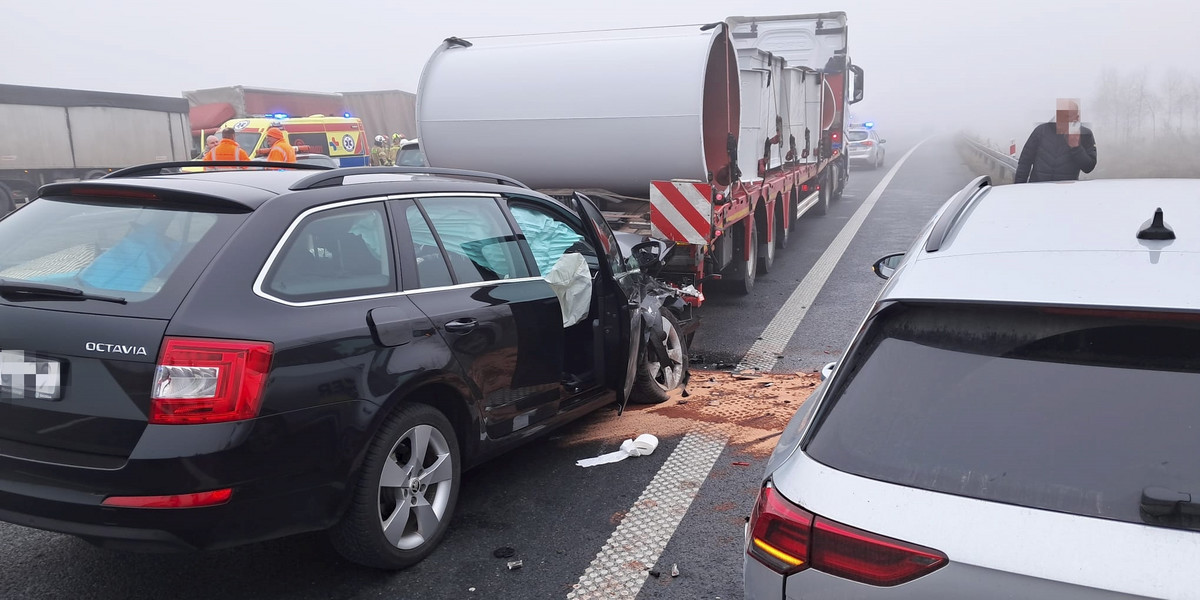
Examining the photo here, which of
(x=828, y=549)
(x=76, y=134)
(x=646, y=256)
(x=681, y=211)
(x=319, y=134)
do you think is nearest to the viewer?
(x=828, y=549)

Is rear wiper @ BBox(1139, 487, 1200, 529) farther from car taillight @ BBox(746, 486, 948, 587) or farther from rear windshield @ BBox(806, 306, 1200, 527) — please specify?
car taillight @ BBox(746, 486, 948, 587)

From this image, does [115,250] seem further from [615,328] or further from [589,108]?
[589,108]

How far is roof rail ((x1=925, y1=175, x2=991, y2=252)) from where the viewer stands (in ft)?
8.36

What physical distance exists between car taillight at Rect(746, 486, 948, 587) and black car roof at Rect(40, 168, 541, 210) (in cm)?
221

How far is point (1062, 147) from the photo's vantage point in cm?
881

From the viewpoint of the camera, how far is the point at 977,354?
2.03 meters

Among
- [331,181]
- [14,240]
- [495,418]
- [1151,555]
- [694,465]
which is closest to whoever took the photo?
[1151,555]

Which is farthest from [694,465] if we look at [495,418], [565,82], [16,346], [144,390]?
[565,82]

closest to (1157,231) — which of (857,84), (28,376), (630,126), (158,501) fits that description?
(158,501)

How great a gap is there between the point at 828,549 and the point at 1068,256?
3.16 ft

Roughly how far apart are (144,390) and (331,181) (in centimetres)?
119

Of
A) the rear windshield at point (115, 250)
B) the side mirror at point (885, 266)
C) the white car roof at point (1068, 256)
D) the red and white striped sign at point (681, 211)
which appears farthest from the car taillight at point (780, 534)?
the red and white striped sign at point (681, 211)

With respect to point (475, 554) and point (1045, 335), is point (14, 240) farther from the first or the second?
point (1045, 335)

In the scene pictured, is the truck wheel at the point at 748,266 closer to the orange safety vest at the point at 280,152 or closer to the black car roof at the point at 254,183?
the black car roof at the point at 254,183
